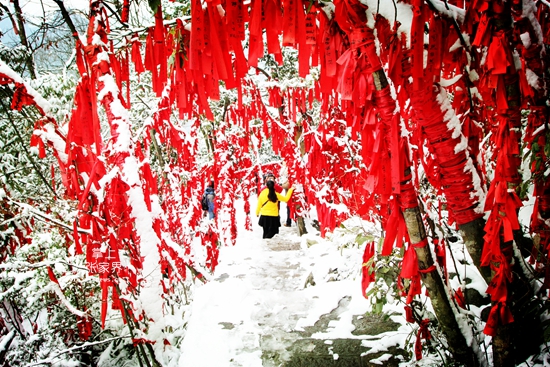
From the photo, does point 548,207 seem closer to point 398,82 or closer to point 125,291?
point 398,82

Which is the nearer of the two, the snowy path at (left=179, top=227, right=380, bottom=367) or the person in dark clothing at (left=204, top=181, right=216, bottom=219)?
the snowy path at (left=179, top=227, right=380, bottom=367)

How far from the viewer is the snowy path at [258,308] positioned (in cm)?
340

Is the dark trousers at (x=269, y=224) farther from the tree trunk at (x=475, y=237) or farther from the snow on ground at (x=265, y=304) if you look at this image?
the tree trunk at (x=475, y=237)

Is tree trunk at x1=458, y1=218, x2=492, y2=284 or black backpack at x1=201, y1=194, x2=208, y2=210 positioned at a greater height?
tree trunk at x1=458, y1=218, x2=492, y2=284

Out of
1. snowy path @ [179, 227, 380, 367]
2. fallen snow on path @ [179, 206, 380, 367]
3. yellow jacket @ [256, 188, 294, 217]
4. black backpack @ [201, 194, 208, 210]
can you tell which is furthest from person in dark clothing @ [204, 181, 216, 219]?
snowy path @ [179, 227, 380, 367]

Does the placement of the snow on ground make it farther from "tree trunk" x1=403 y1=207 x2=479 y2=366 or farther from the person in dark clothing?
the person in dark clothing

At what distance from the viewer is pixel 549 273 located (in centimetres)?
175

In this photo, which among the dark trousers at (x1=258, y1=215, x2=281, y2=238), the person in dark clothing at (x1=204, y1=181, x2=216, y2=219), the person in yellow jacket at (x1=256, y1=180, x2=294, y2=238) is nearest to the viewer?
the person in yellow jacket at (x1=256, y1=180, x2=294, y2=238)

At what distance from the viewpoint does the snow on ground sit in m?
3.42

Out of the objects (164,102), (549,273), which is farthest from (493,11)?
(164,102)

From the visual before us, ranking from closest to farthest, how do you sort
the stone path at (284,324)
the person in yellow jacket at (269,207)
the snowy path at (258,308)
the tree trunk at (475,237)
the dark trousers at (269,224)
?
the tree trunk at (475,237) < the stone path at (284,324) < the snowy path at (258,308) < the person in yellow jacket at (269,207) < the dark trousers at (269,224)

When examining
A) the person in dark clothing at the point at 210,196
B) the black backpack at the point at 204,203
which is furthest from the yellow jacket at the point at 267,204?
the black backpack at the point at 204,203

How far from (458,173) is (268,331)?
2988 millimetres

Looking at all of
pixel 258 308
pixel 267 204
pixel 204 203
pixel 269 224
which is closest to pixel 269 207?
pixel 267 204
